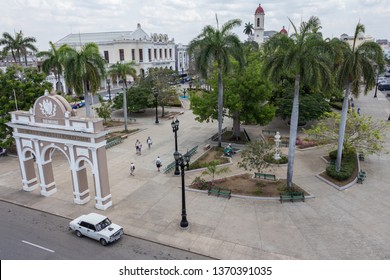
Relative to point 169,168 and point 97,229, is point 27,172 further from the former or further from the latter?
point 169,168

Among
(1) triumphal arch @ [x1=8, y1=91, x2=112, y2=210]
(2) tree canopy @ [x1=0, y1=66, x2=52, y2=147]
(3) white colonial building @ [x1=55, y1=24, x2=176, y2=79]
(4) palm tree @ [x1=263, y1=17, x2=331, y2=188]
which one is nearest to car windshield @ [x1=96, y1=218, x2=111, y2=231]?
(1) triumphal arch @ [x1=8, y1=91, x2=112, y2=210]

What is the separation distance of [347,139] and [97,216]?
1992 cm

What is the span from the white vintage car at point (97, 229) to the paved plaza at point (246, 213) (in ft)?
3.90

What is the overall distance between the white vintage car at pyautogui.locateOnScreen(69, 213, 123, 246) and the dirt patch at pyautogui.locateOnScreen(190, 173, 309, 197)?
7474mm

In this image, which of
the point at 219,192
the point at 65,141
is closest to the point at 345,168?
the point at 219,192

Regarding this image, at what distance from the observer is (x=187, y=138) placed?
35562 mm

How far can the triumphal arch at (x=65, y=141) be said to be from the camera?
61.1 feet

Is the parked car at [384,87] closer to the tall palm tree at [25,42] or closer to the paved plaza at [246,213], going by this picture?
the paved plaza at [246,213]

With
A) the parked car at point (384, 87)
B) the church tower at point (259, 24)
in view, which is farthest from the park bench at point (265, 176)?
the church tower at point (259, 24)

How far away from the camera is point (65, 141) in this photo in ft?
64.0

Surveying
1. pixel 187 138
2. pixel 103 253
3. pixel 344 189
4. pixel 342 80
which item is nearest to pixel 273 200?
pixel 344 189

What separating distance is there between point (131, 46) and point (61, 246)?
6903cm

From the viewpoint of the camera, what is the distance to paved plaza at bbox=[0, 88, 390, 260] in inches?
618

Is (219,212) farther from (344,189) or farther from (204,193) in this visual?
(344,189)
